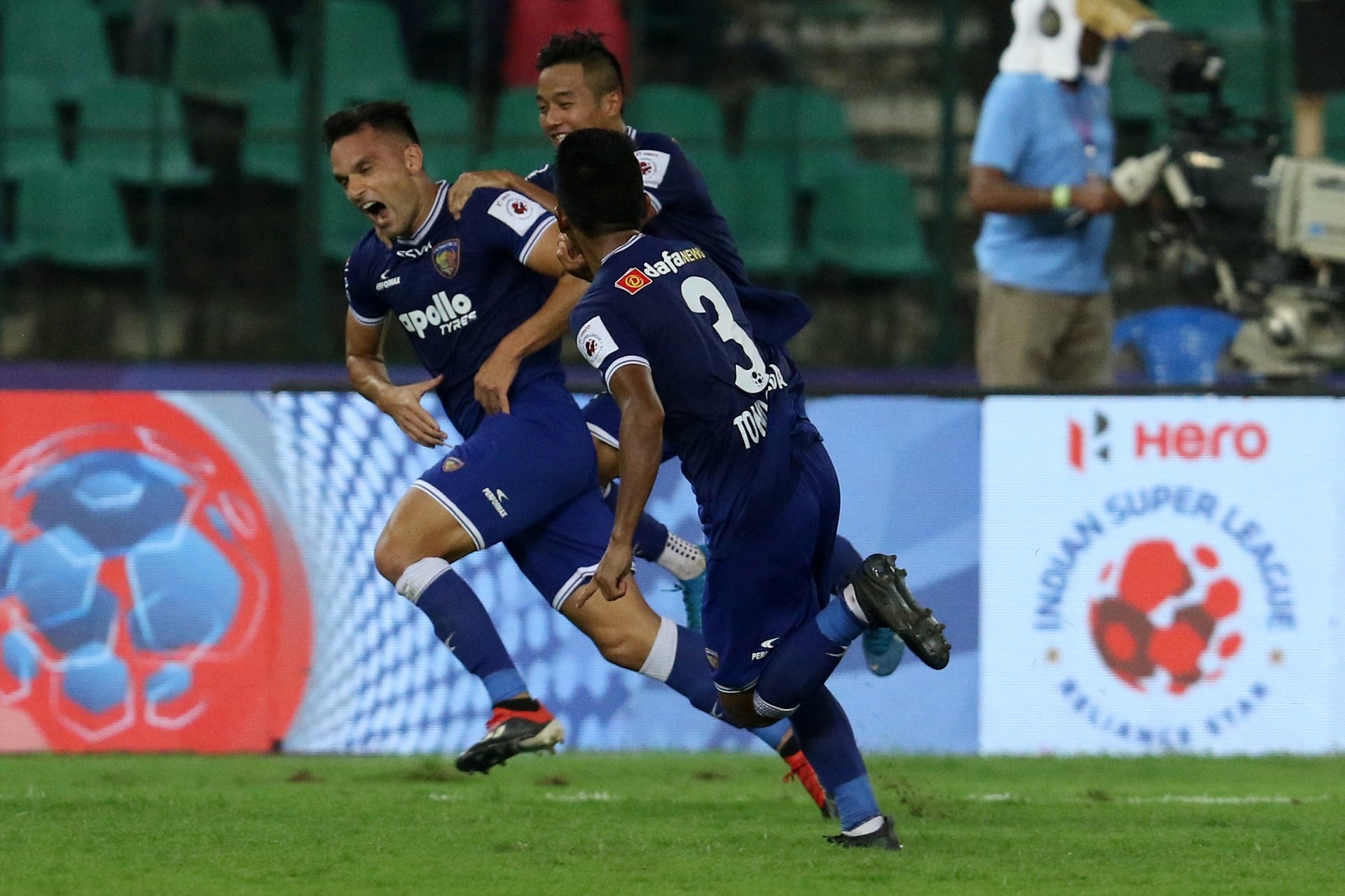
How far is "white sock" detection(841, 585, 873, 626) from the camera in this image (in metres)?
5.25

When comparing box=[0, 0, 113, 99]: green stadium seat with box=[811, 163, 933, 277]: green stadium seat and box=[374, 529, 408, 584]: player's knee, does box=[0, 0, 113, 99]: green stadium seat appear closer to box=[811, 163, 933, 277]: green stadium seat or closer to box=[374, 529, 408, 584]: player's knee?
box=[811, 163, 933, 277]: green stadium seat

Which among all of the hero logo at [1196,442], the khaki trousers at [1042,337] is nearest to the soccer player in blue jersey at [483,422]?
the hero logo at [1196,442]

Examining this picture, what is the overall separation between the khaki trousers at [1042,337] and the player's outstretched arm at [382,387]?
2.91m

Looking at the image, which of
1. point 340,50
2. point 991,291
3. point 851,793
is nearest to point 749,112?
point 340,50

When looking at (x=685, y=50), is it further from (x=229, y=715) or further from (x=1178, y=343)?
(x=229, y=715)

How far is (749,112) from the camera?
1205cm

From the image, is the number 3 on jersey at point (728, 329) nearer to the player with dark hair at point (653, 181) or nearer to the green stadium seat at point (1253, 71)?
the player with dark hair at point (653, 181)

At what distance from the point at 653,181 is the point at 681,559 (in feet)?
4.55

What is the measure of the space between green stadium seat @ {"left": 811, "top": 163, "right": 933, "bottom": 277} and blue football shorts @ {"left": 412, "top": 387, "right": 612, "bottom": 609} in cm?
555

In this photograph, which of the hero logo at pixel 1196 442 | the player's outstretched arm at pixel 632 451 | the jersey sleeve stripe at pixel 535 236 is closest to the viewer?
the player's outstretched arm at pixel 632 451

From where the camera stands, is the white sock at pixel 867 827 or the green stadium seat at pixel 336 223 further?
the green stadium seat at pixel 336 223

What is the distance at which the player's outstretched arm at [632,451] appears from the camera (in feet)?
16.9

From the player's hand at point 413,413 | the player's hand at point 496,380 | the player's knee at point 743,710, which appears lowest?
the player's knee at point 743,710

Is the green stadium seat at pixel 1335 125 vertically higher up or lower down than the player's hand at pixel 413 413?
higher up
